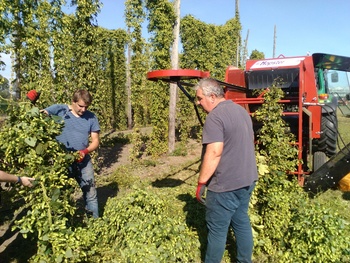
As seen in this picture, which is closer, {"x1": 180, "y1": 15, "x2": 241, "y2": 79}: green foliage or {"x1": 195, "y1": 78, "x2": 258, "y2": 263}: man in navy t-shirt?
{"x1": 195, "y1": 78, "x2": 258, "y2": 263}: man in navy t-shirt

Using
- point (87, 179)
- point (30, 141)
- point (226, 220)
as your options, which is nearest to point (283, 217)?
point (226, 220)

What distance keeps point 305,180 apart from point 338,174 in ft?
Result: 1.62

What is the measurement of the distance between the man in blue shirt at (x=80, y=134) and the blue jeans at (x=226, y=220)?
1548mm

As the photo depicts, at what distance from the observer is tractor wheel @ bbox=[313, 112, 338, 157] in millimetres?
6305

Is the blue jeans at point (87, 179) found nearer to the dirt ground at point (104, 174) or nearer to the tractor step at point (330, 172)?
the dirt ground at point (104, 174)

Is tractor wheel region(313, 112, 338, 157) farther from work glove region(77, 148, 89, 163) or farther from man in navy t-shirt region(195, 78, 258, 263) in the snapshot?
work glove region(77, 148, 89, 163)

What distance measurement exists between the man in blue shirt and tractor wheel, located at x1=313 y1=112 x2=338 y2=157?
452 cm

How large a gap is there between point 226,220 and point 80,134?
1.95m

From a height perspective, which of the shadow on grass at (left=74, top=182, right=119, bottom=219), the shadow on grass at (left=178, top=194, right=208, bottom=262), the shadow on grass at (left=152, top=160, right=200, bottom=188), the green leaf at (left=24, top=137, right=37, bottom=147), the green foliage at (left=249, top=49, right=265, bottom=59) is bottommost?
the shadow on grass at (left=74, top=182, right=119, bottom=219)

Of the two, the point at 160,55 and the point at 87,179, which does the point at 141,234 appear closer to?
the point at 87,179

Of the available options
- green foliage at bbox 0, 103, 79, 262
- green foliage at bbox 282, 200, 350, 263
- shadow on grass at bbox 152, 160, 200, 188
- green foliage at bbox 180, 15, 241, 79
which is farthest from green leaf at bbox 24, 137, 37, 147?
green foliage at bbox 180, 15, 241, 79

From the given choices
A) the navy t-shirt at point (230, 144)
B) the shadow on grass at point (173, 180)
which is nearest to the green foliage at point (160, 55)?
the shadow on grass at point (173, 180)

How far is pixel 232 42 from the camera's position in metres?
16.7

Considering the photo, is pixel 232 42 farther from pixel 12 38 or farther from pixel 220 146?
pixel 220 146
